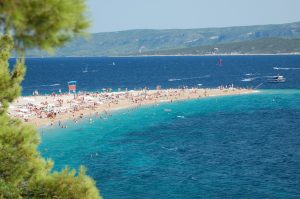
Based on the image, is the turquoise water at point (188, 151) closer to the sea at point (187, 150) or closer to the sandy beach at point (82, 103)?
the sea at point (187, 150)

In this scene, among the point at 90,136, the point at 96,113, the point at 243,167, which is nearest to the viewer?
the point at 243,167

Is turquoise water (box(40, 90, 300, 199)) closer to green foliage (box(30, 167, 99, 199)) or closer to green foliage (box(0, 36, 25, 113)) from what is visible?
green foliage (box(0, 36, 25, 113))

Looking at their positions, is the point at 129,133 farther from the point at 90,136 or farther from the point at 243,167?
the point at 243,167

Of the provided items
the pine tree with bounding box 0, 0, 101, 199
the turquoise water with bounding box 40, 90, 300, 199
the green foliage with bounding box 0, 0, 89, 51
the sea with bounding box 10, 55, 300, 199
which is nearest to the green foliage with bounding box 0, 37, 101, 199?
the pine tree with bounding box 0, 0, 101, 199

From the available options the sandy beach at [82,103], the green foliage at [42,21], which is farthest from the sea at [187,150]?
the green foliage at [42,21]

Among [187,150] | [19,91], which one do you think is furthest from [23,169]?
[187,150]

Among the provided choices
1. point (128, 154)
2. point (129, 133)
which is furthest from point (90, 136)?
point (128, 154)

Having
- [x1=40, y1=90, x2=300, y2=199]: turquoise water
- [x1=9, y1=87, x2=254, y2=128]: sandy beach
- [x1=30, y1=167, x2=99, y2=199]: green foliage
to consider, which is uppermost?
[x1=30, y1=167, x2=99, y2=199]: green foliage

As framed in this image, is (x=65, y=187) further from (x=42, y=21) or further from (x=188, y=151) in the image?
(x=188, y=151)
